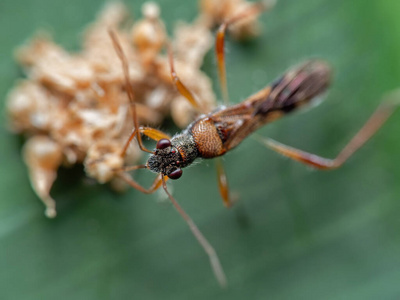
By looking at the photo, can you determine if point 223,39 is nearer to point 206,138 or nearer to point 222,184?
point 206,138

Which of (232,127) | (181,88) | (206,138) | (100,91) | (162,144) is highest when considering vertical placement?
(100,91)

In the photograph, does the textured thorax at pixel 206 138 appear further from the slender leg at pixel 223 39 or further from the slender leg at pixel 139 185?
the slender leg at pixel 223 39

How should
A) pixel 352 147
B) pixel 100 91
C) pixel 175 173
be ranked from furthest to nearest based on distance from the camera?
pixel 352 147 < pixel 100 91 < pixel 175 173

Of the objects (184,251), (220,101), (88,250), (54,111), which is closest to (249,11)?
(220,101)

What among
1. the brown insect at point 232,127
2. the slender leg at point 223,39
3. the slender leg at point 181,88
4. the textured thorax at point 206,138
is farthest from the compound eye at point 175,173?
the slender leg at point 223,39

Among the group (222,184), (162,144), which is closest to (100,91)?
(162,144)

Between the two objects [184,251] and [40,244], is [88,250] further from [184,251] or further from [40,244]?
[184,251]
